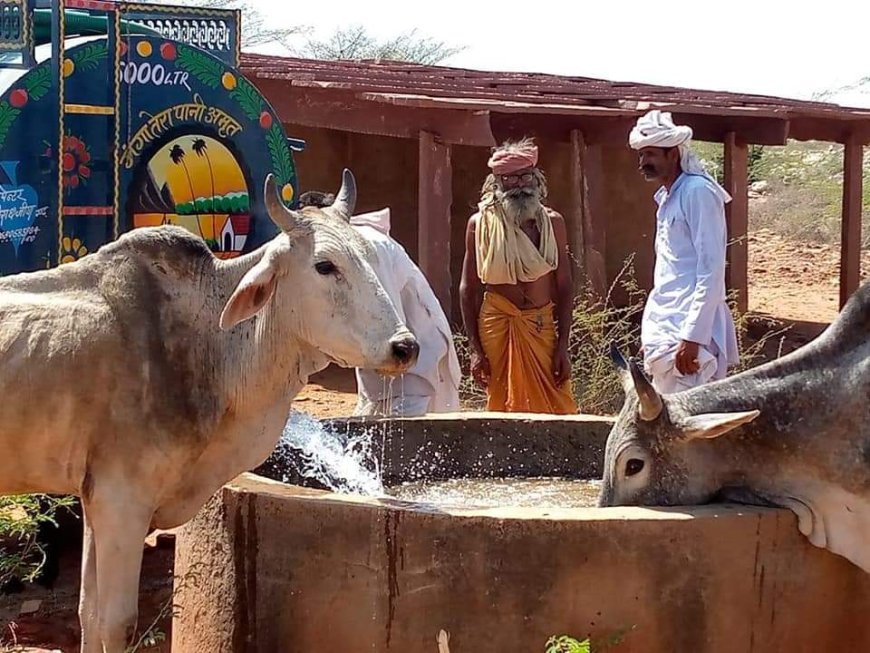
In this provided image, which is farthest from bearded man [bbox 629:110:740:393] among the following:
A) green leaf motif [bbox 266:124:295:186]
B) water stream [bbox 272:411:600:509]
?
green leaf motif [bbox 266:124:295:186]

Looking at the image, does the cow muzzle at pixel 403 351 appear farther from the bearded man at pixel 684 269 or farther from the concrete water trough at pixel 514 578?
the bearded man at pixel 684 269

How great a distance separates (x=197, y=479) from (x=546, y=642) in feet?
3.49

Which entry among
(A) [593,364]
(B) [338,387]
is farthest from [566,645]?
(B) [338,387]

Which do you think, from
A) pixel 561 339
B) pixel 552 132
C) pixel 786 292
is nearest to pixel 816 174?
pixel 786 292

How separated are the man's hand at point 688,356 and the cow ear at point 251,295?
233 cm

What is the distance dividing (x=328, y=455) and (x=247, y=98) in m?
1.86

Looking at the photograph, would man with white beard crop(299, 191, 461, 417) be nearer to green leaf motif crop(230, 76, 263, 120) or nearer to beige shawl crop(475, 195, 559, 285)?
beige shawl crop(475, 195, 559, 285)

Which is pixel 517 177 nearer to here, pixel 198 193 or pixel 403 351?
pixel 198 193

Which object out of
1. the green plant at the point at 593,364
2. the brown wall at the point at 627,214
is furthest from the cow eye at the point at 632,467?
the brown wall at the point at 627,214

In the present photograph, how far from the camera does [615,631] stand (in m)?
3.79

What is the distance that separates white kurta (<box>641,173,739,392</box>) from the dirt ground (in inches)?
89.0

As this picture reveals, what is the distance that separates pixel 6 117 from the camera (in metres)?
5.36

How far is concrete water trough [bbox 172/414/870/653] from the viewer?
12.4 ft

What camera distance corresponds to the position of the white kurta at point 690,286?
556cm
